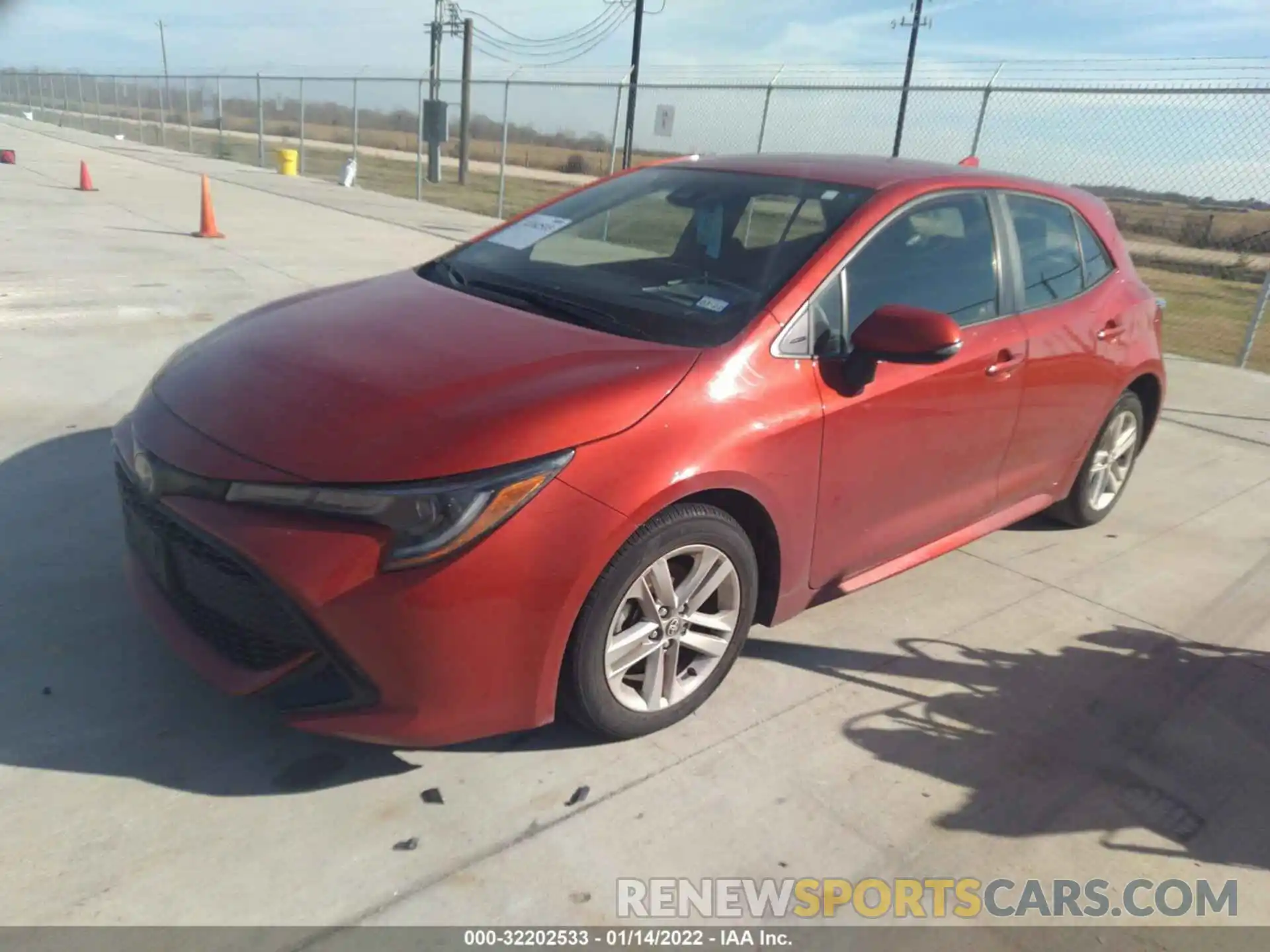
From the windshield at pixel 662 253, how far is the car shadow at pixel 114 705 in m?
1.50

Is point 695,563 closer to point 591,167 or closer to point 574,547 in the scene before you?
point 574,547

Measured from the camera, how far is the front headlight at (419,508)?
2279 millimetres

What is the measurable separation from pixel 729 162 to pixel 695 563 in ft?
6.18

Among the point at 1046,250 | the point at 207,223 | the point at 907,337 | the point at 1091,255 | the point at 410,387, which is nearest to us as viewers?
the point at 410,387

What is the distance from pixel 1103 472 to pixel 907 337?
239 cm

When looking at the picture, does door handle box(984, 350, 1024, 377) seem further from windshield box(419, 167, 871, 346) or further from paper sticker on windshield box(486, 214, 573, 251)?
paper sticker on windshield box(486, 214, 573, 251)

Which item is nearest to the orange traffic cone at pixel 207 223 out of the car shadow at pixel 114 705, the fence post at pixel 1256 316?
the car shadow at pixel 114 705

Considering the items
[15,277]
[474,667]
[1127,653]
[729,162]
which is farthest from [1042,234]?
[15,277]

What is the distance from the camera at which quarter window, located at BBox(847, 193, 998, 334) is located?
3.19 m

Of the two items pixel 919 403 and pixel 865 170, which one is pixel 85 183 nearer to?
pixel 865 170

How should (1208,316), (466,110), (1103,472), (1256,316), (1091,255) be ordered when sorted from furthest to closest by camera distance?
(466,110) → (1208,316) → (1256,316) → (1103,472) → (1091,255)

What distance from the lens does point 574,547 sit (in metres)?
2.40

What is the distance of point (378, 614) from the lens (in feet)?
7.46

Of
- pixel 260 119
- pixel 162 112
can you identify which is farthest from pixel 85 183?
pixel 162 112
